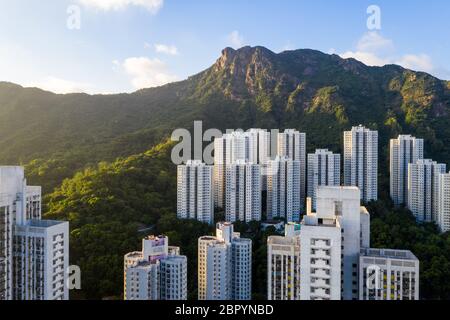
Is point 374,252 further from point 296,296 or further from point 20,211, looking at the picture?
point 20,211

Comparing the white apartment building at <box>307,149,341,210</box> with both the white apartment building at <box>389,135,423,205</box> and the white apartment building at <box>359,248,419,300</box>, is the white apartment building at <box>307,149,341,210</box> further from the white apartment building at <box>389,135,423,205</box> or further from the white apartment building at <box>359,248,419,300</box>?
the white apartment building at <box>359,248,419,300</box>

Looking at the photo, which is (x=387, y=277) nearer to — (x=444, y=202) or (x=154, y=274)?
(x=154, y=274)

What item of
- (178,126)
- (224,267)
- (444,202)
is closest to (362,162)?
(444,202)

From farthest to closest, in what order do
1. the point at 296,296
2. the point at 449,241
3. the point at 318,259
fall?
the point at 449,241 < the point at 296,296 < the point at 318,259

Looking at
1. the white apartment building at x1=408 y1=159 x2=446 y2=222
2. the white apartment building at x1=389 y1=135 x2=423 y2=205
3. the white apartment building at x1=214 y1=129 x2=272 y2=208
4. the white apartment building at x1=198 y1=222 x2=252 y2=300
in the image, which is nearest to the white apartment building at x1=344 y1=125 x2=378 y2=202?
the white apartment building at x1=389 y1=135 x2=423 y2=205

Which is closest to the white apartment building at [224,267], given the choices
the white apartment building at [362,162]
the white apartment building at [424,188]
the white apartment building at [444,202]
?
the white apartment building at [362,162]

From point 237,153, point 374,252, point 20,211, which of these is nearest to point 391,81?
point 237,153
